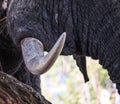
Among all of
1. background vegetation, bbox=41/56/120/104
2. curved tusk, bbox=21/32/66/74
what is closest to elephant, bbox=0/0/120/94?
curved tusk, bbox=21/32/66/74

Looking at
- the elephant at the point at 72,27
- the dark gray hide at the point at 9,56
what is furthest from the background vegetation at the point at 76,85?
the elephant at the point at 72,27

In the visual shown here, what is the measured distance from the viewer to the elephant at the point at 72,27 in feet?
14.9

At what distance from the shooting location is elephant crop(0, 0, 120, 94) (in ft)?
14.9

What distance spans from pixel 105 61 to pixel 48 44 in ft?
1.49

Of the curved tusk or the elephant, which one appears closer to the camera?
the curved tusk

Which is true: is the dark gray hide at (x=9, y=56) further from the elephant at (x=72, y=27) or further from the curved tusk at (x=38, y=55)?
the curved tusk at (x=38, y=55)

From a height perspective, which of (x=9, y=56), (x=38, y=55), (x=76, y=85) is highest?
(x=38, y=55)

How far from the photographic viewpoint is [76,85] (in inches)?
624

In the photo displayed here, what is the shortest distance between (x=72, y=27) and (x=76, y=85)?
36.8 feet

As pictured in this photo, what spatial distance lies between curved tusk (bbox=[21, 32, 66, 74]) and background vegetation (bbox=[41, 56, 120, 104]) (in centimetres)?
590

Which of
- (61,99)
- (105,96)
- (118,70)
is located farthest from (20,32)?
(61,99)

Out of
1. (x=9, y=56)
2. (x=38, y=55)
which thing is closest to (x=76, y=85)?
(x=9, y=56)

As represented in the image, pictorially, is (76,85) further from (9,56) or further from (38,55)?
(38,55)

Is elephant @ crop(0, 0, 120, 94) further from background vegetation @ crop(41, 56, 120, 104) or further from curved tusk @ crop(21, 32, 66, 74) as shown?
background vegetation @ crop(41, 56, 120, 104)
